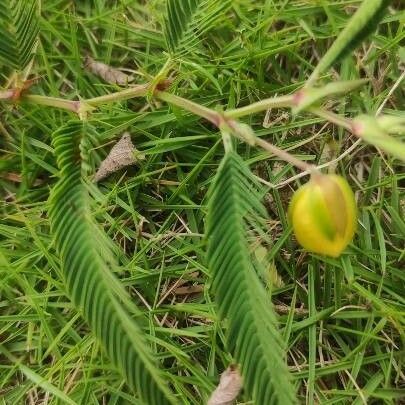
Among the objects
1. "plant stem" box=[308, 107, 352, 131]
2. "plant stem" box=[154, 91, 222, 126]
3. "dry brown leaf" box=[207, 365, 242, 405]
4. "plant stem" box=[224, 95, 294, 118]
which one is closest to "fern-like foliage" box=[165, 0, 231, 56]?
"plant stem" box=[154, 91, 222, 126]

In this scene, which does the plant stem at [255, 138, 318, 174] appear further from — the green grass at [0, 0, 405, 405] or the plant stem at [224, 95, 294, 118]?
the green grass at [0, 0, 405, 405]

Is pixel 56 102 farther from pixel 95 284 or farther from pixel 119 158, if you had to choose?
pixel 95 284

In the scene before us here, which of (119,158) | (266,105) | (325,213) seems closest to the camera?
(325,213)

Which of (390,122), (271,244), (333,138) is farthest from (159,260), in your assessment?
(390,122)

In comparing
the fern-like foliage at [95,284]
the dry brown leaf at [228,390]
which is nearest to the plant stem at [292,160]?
the fern-like foliage at [95,284]

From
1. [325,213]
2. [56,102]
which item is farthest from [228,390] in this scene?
[56,102]

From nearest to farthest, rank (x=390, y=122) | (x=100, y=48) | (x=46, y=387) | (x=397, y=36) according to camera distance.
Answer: (x=390, y=122)
(x=46, y=387)
(x=397, y=36)
(x=100, y=48)

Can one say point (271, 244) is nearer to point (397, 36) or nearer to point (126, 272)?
point (126, 272)
